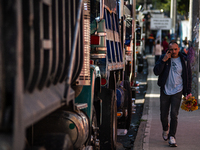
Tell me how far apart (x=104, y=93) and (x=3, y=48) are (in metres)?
4.23

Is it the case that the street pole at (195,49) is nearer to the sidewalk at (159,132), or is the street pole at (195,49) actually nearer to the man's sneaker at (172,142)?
the sidewalk at (159,132)

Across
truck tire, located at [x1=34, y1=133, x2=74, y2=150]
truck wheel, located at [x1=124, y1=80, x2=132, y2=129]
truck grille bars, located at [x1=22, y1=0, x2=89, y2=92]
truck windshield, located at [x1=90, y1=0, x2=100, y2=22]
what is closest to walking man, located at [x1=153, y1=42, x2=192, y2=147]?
truck wheel, located at [x1=124, y1=80, x2=132, y2=129]

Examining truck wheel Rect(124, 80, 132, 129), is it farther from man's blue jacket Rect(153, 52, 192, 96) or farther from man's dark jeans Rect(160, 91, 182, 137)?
man's blue jacket Rect(153, 52, 192, 96)

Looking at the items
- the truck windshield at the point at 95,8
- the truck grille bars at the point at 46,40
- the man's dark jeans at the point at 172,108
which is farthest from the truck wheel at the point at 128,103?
the truck grille bars at the point at 46,40

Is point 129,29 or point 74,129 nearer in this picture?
point 74,129

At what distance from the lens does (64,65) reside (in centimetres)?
329

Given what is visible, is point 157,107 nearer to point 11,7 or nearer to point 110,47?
point 110,47

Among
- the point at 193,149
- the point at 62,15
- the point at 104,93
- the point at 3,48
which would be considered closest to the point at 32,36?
the point at 3,48

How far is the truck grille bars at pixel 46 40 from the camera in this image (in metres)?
2.44

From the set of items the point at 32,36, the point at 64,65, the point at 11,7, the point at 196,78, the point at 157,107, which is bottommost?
the point at 157,107

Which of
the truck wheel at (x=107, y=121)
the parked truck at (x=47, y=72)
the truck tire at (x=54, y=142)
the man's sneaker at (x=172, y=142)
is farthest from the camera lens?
the man's sneaker at (x=172, y=142)

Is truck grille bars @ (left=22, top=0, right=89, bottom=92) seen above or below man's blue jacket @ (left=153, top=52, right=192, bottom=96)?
above

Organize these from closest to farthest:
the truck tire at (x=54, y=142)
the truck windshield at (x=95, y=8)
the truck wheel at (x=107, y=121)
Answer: the truck tire at (x=54, y=142) < the truck windshield at (x=95, y=8) < the truck wheel at (x=107, y=121)

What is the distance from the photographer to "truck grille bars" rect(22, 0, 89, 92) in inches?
96.1
